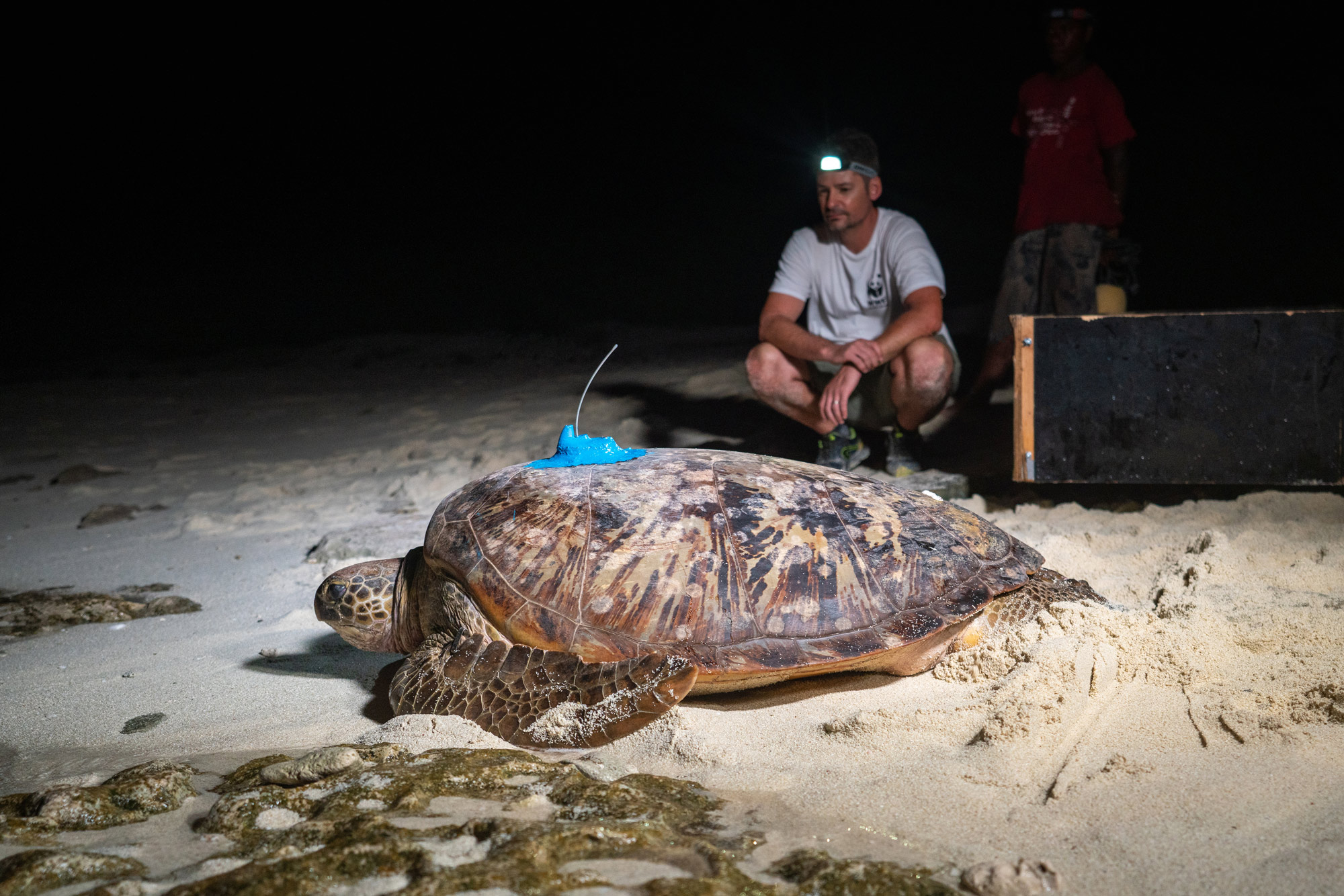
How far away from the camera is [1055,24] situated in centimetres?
340

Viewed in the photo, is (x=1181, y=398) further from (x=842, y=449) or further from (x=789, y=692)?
(x=789, y=692)

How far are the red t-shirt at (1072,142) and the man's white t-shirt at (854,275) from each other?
25.4 inches

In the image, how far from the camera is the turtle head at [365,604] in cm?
196

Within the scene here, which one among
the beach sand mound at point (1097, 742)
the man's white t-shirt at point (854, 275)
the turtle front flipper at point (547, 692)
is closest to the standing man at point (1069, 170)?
the man's white t-shirt at point (854, 275)

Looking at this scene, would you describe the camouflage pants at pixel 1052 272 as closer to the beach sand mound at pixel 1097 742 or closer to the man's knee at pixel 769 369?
the man's knee at pixel 769 369

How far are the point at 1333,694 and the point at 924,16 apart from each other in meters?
12.5

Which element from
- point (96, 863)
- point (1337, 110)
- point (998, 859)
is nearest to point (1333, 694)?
point (998, 859)

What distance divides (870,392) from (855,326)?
0.28 metres

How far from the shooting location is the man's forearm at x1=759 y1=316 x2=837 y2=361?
3.34 metres

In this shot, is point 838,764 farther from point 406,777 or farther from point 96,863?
point 96,863

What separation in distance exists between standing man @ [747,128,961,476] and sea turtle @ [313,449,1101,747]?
1350 millimetres

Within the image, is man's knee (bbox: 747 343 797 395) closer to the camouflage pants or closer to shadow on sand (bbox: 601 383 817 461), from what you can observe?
shadow on sand (bbox: 601 383 817 461)

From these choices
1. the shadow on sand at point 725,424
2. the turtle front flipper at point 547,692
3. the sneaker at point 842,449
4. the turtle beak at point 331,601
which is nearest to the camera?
the turtle front flipper at point 547,692

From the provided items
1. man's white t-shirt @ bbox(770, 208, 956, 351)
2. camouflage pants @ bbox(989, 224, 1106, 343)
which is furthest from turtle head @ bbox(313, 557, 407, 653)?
camouflage pants @ bbox(989, 224, 1106, 343)
